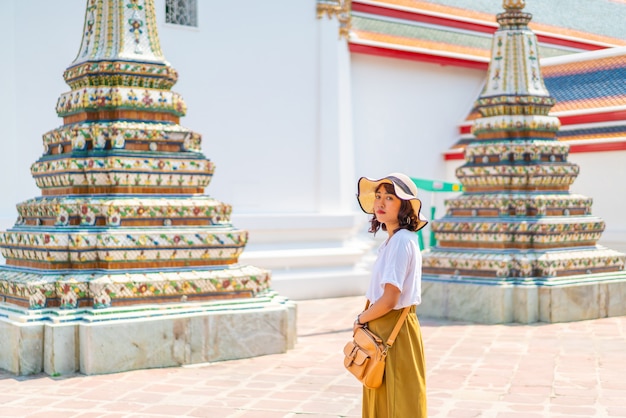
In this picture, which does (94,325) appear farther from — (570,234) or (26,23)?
(570,234)

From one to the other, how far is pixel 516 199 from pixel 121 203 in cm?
432

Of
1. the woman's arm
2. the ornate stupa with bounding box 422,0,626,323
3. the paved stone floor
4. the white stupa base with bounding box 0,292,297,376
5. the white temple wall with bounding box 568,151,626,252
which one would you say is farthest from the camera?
the white temple wall with bounding box 568,151,626,252

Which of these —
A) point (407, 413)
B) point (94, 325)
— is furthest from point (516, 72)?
point (407, 413)

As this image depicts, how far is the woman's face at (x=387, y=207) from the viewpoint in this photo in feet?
14.1

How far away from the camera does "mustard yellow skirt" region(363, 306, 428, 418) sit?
415cm

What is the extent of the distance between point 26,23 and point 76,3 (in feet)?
2.01

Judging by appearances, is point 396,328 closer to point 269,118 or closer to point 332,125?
point 269,118

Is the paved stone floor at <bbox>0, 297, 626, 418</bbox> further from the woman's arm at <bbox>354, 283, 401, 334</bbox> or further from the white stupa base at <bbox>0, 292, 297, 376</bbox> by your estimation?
the woman's arm at <bbox>354, 283, 401, 334</bbox>

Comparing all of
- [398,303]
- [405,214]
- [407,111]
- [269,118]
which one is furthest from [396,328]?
[407,111]

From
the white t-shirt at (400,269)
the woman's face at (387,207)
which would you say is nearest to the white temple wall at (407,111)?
the woman's face at (387,207)

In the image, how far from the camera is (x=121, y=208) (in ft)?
23.4

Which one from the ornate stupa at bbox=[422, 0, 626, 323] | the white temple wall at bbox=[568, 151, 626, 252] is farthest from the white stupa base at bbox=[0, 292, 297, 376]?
the white temple wall at bbox=[568, 151, 626, 252]

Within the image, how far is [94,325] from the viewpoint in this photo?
262 inches

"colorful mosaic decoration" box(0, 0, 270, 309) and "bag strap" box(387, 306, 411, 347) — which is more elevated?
"colorful mosaic decoration" box(0, 0, 270, 309)
